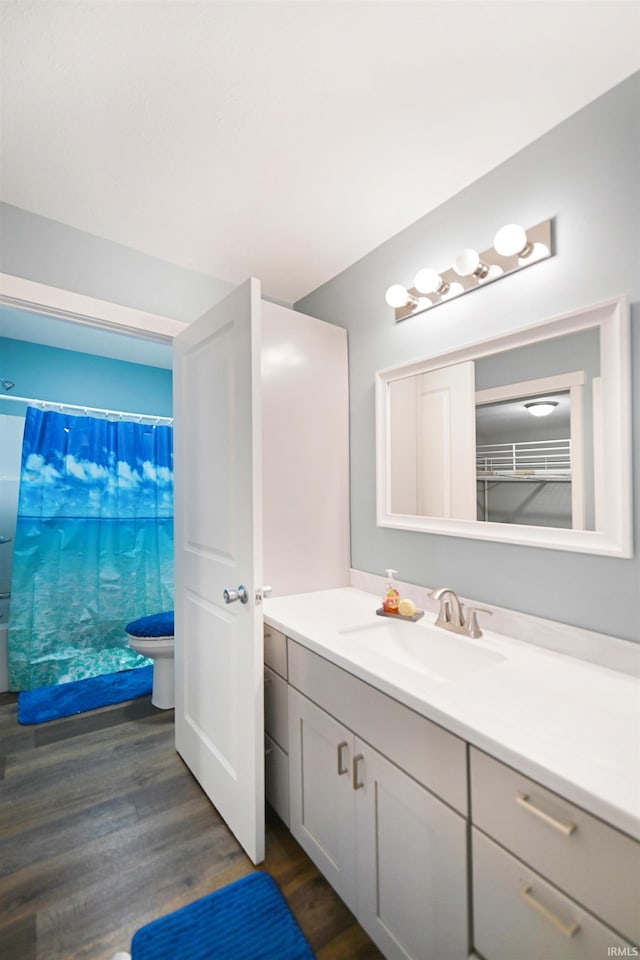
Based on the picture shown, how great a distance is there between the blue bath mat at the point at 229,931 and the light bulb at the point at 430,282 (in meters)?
2.05

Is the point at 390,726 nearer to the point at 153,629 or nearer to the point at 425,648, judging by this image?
the point at 425,648

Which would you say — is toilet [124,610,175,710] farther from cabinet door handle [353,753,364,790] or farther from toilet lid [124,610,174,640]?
cabinet door handle [353,753,364,790]

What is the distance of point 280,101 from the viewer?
1.22 meters

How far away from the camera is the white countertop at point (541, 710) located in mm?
695

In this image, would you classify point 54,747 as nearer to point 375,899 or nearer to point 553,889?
point 375,899

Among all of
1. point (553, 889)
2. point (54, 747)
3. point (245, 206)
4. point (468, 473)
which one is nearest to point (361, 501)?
point (468, 473)

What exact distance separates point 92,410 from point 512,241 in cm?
290

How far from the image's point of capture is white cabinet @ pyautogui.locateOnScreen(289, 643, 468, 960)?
2.97 ft

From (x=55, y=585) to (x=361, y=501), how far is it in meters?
2.24

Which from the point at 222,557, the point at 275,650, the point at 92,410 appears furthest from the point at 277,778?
the point at 92,410

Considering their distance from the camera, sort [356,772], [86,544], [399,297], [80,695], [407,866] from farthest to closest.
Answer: [86,544] → [80,695] → [399,297] → [356,772] → [407,866]

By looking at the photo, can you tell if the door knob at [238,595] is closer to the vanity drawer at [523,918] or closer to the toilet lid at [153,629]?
the vanity drawer at [523,918]

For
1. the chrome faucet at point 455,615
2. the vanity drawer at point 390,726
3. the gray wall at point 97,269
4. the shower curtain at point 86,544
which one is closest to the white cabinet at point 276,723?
the vanity drawer at point 390,726

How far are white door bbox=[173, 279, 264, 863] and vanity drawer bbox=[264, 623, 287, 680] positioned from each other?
124 millimetres
